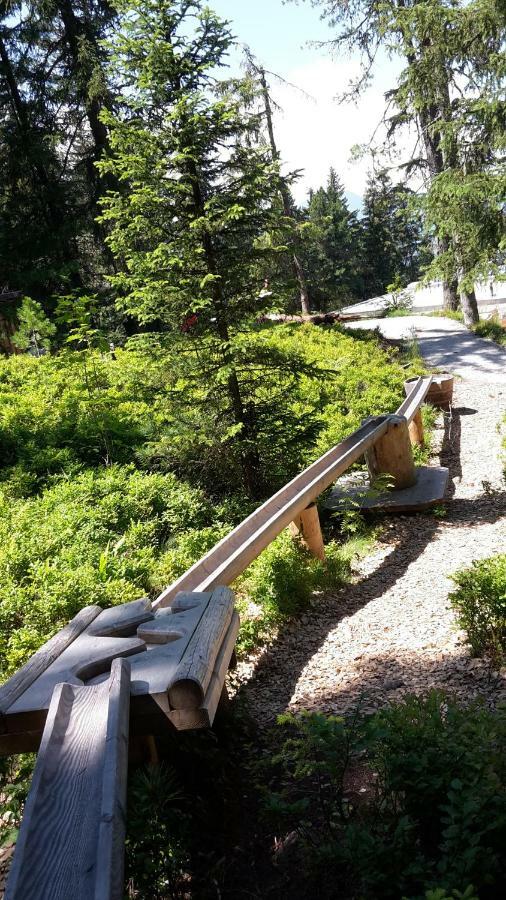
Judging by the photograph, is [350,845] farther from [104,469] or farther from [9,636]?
[104,469]

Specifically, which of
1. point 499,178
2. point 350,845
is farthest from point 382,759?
point 499,178

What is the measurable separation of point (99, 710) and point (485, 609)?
2878 mm

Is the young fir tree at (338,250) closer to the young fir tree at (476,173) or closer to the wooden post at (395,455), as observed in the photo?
the young fir tree at (476,173)

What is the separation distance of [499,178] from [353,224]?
5701 centimetres

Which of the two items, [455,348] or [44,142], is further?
[44,142]

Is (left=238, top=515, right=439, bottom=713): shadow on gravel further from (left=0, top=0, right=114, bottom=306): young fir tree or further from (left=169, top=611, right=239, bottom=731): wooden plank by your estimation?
(left=0, top=0, right=114, bottom=306): young fir tree

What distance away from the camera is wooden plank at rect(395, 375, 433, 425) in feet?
29.8

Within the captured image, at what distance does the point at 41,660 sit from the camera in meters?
3.06

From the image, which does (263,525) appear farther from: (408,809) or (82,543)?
(408,809)

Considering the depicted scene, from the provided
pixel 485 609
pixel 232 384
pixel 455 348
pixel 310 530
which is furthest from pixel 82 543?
pixel 455 348

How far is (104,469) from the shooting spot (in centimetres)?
854

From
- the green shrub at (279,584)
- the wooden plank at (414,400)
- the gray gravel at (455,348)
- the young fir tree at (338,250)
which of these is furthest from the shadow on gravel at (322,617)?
the young fir tree at (338,250)

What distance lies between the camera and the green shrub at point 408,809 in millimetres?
2002

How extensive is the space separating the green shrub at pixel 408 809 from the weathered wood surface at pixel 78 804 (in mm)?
781
